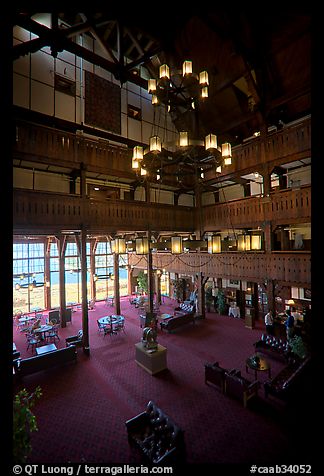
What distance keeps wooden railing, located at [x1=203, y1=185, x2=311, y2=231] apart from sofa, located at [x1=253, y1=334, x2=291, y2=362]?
4.84 metres

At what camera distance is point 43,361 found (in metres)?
8.20

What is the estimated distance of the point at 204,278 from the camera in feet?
44.4

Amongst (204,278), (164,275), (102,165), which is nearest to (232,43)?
(102,165)

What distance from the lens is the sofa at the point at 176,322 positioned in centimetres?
1185

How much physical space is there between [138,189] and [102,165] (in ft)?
14.2

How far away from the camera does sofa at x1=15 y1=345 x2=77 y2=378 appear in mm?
7848

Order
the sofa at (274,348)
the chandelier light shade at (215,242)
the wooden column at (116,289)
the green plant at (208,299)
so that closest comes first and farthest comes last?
the chandelier light shade at (215,242), the sofa at (274,348), the wooden column at (116,289), the green plant at (208,299)

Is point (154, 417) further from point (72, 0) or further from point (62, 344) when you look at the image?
point (62, 344)

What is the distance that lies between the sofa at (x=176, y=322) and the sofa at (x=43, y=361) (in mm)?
4599

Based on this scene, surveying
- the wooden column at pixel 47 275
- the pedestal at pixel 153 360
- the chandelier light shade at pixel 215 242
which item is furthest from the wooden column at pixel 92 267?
the chandelier light shade at pixel 215 242

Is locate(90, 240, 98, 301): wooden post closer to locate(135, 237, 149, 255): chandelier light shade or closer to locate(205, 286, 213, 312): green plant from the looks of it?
locate(205, 286, 213, 312): green plant

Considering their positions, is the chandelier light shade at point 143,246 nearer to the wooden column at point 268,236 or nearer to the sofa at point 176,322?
the sofa at point 176,322

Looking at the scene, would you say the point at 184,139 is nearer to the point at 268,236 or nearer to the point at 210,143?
the point at 210,143

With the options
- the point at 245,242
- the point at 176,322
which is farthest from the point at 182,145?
the point at 176,322
